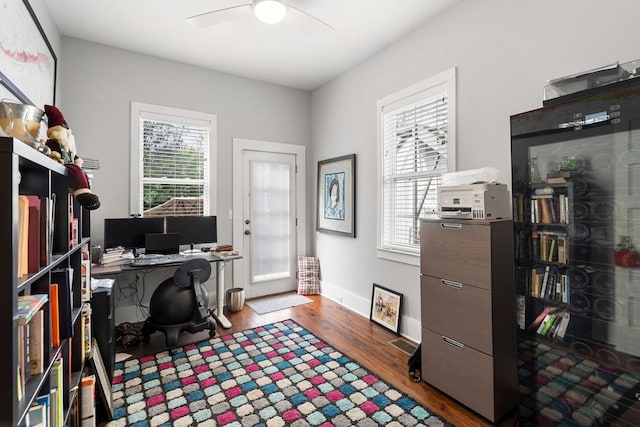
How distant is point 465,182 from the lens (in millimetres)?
2076

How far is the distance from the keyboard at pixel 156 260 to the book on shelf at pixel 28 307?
1864 millimetres

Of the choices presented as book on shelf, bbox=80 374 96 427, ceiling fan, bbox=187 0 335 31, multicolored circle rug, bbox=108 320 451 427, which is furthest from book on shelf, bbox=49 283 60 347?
ceiling fan, bbox=187 0 335 31

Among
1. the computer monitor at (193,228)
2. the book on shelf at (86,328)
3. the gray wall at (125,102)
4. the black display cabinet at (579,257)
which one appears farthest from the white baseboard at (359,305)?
the book on shelf at (86,328)

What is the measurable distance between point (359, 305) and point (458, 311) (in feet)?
5.75

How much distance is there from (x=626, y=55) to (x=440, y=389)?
228 centimetres

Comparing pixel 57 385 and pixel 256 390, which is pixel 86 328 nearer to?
pixel 57 385

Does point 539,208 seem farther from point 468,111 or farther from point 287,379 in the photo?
point 287,379

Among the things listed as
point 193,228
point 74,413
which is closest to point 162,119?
point 193,228

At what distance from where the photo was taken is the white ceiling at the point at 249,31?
257 cm

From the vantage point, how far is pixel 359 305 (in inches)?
144

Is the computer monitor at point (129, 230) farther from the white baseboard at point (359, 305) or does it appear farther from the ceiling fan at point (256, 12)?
the white baseboard at point (359, 305)

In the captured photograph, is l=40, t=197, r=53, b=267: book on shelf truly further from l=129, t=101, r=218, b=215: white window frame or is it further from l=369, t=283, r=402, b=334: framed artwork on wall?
l=369, t=283, r=402, b=334: framed artwork on wall

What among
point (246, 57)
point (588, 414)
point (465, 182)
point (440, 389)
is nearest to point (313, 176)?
point (246, 57)

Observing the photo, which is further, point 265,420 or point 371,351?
point 371,351
